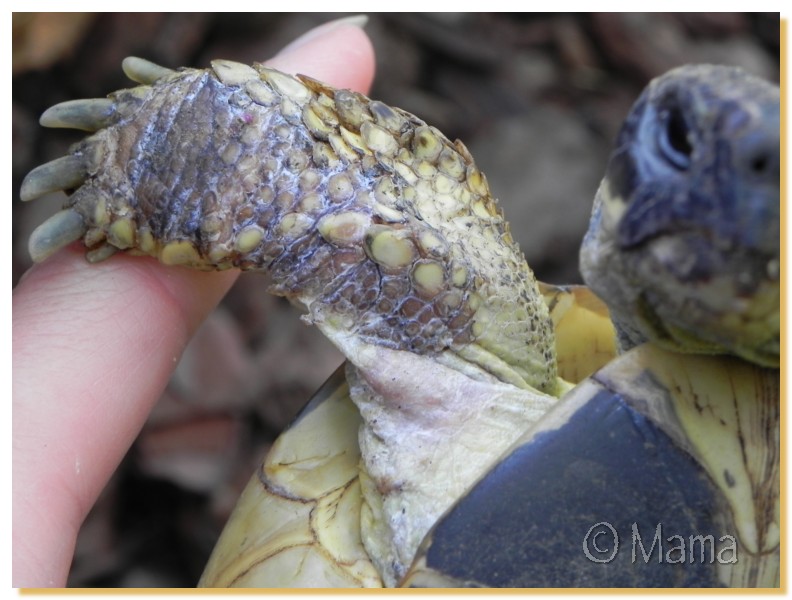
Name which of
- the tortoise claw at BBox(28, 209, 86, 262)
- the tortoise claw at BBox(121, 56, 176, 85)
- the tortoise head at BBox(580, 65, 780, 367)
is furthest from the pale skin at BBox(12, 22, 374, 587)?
the tortoise head at BBox(580, 65, 780, 367)

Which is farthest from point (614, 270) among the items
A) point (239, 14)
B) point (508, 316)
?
point (239, 14)

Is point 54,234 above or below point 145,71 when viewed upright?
below

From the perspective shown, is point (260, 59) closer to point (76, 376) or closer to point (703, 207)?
point (76, 376)

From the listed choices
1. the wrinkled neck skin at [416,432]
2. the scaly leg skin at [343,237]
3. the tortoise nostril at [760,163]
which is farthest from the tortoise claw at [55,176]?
the tortoise nostril at [760,163]

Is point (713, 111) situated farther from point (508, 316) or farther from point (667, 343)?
point (508, 316)

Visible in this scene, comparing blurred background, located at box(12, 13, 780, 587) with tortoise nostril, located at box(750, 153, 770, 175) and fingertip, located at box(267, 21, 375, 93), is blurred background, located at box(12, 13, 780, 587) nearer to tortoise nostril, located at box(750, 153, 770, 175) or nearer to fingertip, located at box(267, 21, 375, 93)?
fingertip, located at box(267, 21, 375, 93)

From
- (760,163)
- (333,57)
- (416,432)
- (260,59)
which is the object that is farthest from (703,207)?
(260,59)
